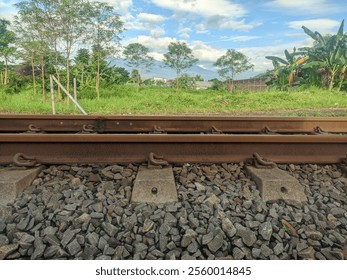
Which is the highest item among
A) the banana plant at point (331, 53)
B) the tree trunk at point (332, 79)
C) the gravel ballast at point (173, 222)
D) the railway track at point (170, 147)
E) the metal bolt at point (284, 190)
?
the banana plant at point (331, 53)

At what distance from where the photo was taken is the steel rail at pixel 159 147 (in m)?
2.50

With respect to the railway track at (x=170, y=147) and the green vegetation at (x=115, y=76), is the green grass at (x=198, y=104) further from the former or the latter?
the railway track at (x=170, y=147)

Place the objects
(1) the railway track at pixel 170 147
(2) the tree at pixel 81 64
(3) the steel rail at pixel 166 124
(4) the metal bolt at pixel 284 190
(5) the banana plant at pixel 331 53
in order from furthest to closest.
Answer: (5) the banana plant at pixel 331 53
(2) the tree at pixel 81 64
(3) the steel rail at pixel 166 124
(1) the railway track at pixel 170 147
(4) the metal bolt at pixel 284 190

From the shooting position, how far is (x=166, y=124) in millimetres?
4121

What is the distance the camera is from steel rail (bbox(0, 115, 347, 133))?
13.1 ft

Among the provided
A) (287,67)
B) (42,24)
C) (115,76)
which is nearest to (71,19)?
(42,24)

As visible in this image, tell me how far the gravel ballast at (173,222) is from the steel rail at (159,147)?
268mm

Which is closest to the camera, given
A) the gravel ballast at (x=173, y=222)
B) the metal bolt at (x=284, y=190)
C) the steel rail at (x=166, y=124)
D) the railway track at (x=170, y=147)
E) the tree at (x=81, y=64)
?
the gravel ballast at (x=173, y=222)

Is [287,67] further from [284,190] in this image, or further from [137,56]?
[284,190]

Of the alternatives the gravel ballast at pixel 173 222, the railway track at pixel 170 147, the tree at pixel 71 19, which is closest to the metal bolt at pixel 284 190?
the gravel ballast at pixel 173 222

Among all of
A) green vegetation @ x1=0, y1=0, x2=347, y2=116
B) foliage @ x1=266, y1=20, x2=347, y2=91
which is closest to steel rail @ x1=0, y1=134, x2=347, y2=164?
green vegetation @ x1=0, y1=0, x2=347, y2=116

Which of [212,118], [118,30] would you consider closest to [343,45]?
[118,30]
